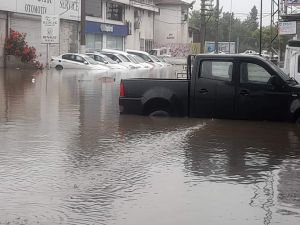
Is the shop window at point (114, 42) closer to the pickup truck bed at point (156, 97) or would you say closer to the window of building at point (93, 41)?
the window of building at point (93, 41)

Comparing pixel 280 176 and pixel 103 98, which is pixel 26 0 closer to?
pixel 103 98

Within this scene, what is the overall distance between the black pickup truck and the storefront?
1770 inches

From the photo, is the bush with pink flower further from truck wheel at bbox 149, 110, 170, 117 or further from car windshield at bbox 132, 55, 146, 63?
truck wheel at bbox 149, 110, 170, 117

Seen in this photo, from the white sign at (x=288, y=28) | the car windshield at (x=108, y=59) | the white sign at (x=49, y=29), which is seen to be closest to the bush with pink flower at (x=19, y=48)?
the white sign at (x=49, y=29)

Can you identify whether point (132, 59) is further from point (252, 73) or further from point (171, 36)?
point (252, 73)

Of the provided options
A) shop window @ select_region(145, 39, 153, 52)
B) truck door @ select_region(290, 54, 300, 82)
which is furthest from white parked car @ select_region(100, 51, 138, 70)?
truck door @ select_region(290, 54, 300, 82)

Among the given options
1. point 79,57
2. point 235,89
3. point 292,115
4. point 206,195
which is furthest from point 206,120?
point 79,57

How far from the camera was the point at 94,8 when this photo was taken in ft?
197

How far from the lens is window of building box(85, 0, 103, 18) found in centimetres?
5847

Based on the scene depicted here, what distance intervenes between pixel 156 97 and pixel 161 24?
74266 mm

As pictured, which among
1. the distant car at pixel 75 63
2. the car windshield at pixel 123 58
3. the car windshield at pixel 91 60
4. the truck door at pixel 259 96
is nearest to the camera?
the truck door at pixel 259 96

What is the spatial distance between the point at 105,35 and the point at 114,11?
16.4 ft

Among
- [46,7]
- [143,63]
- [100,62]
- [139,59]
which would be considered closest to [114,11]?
[139,59]

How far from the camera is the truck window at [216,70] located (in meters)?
12.4
